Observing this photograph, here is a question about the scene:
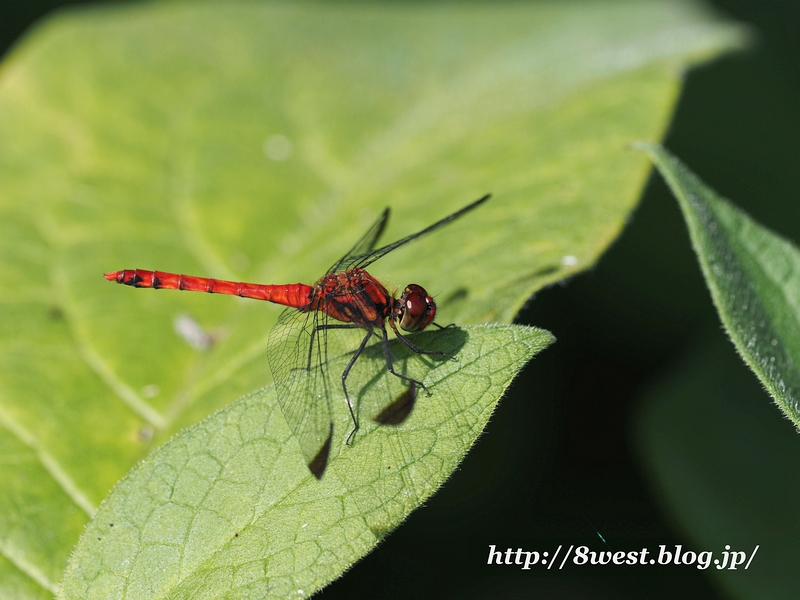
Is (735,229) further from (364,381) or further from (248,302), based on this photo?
(248,302)

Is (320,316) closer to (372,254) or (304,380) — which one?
(372,254)

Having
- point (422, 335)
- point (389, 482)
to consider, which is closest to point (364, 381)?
point (422, 335)

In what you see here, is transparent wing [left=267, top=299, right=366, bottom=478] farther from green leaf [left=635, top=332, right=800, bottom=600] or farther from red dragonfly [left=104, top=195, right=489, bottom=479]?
green leaf [left=635, top=332, right=800, bottom=600]

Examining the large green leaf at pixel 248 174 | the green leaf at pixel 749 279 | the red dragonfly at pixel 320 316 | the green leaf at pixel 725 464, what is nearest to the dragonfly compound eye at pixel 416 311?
the red dragonfly at pixel 320 316

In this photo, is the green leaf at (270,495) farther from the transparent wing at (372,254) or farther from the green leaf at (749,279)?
the transparent wing at (372,254)

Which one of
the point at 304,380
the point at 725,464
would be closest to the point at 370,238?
the point at 304,380
